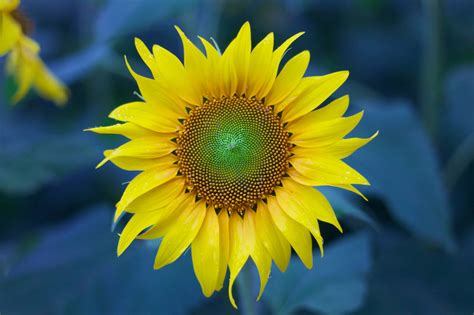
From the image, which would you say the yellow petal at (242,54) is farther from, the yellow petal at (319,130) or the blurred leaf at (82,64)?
the blurred leaf at (82,64)

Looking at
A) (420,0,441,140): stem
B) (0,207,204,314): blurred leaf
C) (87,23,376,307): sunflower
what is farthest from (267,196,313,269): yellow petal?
(420,0,441,140): stem

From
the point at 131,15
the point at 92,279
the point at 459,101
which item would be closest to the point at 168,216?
the point at 92,279

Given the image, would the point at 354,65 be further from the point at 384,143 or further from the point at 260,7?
the point at 384,143

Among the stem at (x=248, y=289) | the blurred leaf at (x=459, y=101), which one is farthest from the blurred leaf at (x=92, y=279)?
the blurred leaf at (x=459, y=101)

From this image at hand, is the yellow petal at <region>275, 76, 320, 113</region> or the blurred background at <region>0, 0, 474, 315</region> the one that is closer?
the yellow petal at <region>275, 76, 320, 113</region>

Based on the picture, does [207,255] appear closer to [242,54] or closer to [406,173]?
[242,54]

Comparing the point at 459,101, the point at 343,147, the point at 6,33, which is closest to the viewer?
the point at 343,147

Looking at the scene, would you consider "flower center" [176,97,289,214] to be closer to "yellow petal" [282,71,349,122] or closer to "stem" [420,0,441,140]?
"yellow petal" [282,71,349,122]
